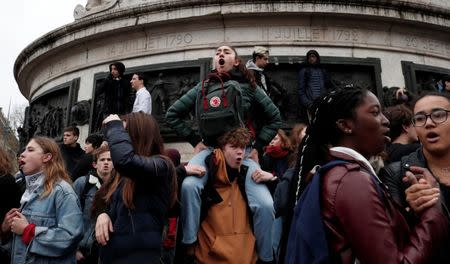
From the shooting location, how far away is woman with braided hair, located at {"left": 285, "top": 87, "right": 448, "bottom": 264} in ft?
5.88

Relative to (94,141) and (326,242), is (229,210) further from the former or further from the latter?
(94,141)

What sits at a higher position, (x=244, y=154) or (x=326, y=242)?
(x=244, y=154)

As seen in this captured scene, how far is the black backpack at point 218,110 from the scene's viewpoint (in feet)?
14.6

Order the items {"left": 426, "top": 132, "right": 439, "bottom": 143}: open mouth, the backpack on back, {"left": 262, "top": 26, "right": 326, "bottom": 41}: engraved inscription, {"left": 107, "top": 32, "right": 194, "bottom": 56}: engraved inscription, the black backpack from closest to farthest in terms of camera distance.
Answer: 1. the backpack on back
2. {"left": 426, "top": 132, "right": 439, "bottom": 143}: open mouth
3. the black backpack
4. {"left": 262, "top": 26, "right": 326, "bottom": 41}: engraved inscription
5. {"left": 107, "top": 32, "right": 194, "bottom": 56}: engraved inscription

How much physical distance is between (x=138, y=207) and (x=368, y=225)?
2.00 meters

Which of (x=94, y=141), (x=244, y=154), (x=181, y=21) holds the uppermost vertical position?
(x=181, y=21)

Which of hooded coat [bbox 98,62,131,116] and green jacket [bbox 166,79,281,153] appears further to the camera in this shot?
hooded coat [bbox 98,62,131,116]

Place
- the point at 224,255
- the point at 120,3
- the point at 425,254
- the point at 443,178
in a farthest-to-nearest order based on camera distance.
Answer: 1. the point at 120,3
2. the point at 224,255
3. the point at 443,178
4. the point at 425,254

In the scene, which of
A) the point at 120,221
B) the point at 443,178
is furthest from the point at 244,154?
the point at 443,178

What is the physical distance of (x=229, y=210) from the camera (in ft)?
12.7

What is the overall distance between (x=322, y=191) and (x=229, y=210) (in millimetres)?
1974

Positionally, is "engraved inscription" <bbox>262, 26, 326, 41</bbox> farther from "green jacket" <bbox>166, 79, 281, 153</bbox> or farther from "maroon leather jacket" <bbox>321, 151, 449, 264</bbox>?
"maroon leather jacket" <bbox>321, 151, 449, 264</bbox>

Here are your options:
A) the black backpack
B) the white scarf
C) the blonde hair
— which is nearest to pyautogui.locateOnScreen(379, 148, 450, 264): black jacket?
the black backpack

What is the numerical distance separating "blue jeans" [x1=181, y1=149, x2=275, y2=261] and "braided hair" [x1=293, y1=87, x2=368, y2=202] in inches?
62.1
